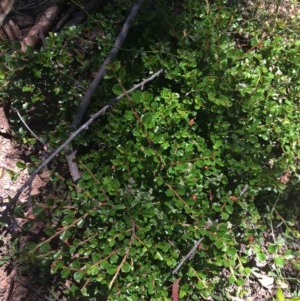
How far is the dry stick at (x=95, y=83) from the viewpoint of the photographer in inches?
91.1

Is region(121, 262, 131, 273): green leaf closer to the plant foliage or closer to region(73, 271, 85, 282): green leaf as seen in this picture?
the plant foliage

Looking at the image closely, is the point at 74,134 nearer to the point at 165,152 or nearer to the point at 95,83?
the point at 95,83

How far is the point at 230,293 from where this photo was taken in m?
2.60

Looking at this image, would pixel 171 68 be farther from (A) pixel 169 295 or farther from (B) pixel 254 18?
(A) pixel 169 295

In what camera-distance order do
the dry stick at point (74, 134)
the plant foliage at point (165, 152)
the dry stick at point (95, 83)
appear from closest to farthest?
1. the dry stick at point (74, 134)
2. the plant foliage at point (165, 152)
3. the dry stick at point (95, 83)

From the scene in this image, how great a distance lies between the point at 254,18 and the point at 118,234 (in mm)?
1716

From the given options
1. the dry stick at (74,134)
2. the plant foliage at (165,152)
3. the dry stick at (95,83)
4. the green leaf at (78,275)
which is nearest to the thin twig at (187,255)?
the plant foliage at (165,152)

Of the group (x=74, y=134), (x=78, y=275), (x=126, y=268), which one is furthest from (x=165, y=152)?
(x=78, y=275)

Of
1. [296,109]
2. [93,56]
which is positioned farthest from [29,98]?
[296,109]

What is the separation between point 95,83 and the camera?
7.62 ft

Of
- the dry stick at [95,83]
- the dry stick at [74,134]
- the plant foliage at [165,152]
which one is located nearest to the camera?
the dry stick at [74,134]

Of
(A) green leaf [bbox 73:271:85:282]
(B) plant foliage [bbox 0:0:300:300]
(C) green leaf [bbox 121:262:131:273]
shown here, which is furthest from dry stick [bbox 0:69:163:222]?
(C) green leaf [bbox 121:262:131:273]

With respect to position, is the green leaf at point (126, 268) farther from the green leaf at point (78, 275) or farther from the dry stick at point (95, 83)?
the dry stick at point (95, 83)

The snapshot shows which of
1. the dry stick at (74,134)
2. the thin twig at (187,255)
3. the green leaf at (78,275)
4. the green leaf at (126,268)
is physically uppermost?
the dry stick at (74,134)
